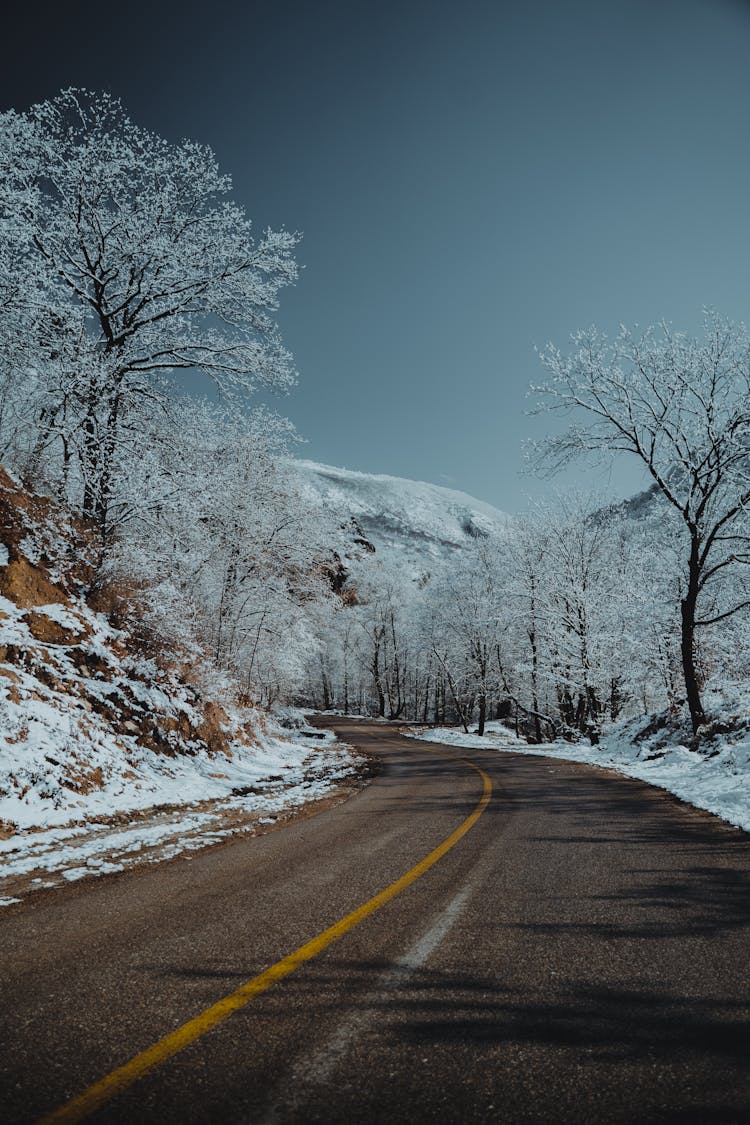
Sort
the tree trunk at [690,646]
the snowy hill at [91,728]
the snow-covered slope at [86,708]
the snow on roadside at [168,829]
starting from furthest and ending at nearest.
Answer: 1. the tree trunk at [690,646]
2. the snow-covered slope at [86,708]
3. the snowy hill at [91,728]
4. the snow on roadside at [168,829]

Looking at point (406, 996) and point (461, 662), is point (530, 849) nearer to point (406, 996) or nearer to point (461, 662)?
point (406, 996)

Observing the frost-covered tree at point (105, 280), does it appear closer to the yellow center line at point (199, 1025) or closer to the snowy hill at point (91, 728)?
the snowy hill at point (91, 728)

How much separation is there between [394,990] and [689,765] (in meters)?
11.9

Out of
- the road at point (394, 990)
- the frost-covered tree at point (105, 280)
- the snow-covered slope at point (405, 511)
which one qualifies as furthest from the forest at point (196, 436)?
the snow-covered slope at point (405, 511)

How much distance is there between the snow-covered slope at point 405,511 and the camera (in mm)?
140875

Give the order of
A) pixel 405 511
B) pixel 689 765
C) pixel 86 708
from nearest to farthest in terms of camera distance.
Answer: pixel 86 708, pixel 689 765, pixel 405 511

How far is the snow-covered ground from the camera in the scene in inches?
321

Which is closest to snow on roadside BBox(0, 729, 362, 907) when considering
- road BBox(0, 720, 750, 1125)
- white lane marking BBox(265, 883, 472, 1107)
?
road BBox(0, 720, 750, 1125)

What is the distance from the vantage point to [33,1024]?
2.61 m

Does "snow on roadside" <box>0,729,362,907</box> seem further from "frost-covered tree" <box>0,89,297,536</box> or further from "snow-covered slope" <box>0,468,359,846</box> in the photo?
A: "frost-covered tree" <box>0,89,297,536</box>

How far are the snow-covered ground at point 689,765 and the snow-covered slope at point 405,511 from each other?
347 feet

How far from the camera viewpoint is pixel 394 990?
114 inches

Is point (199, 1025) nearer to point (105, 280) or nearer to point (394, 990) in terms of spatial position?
point (394, 990)

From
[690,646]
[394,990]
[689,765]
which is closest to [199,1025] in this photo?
[394,990]
